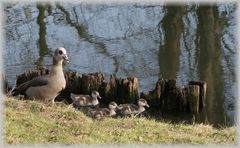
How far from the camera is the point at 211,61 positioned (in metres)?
13.8

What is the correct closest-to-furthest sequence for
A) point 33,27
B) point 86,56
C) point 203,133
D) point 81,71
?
point 203,133
point 81,71
point 86,56
point 33,27

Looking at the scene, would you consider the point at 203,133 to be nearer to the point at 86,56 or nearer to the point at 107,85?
the point at 107,85

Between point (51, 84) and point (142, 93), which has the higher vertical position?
point (51, 84)

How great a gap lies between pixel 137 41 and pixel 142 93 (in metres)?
3.82

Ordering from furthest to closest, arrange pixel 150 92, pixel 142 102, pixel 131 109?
pixel 150 92, pixel 142 102, pixel 131 109

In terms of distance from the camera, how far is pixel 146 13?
1628 centimetres

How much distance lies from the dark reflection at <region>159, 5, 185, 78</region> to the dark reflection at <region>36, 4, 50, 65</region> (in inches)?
122

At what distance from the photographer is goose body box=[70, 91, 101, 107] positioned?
1030 centimetres

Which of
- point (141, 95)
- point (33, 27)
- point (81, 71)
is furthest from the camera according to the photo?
point (33, 27)

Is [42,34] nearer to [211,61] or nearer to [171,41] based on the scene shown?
[171,41]

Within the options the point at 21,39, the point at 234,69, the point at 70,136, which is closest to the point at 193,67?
the point at 234,69

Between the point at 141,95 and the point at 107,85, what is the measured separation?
0.74m

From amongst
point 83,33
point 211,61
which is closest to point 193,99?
point 211,61

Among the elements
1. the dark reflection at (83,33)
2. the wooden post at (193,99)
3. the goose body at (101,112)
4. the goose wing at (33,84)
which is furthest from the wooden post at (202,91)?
the goose wing at (33,84)
